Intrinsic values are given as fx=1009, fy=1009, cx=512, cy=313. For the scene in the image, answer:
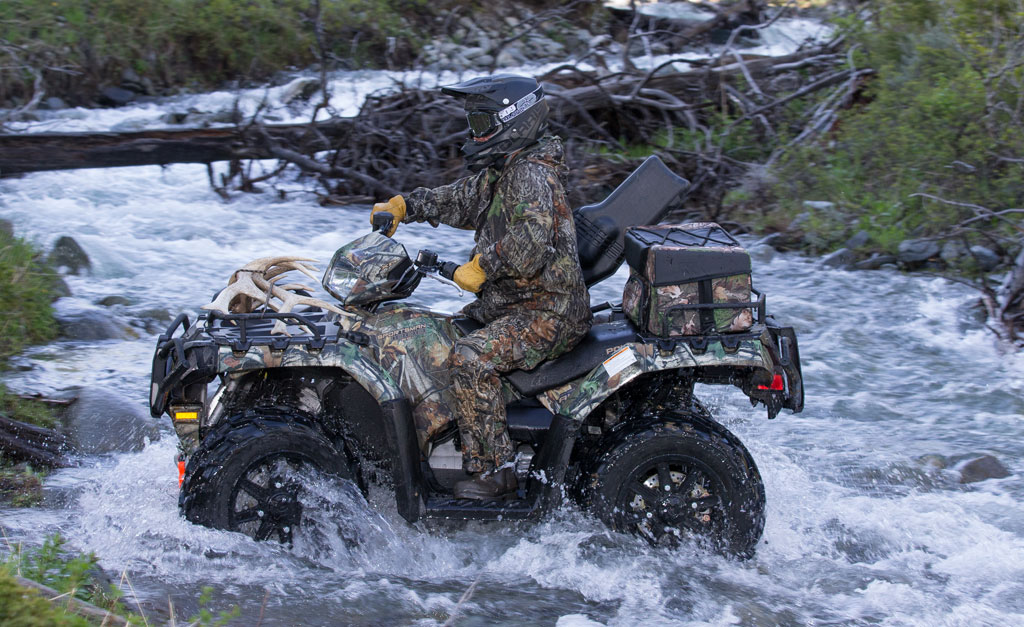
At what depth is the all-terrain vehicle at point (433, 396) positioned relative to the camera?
4277 millimetres

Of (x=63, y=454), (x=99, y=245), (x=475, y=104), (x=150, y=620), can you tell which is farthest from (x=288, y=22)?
(x=150, y=620)

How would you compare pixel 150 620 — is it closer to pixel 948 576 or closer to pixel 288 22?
pixel 948 576

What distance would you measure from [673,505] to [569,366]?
0.77m

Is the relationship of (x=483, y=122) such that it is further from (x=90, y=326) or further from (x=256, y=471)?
(x=90, y=326)

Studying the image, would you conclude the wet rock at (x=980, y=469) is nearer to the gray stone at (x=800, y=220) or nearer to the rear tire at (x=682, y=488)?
the rear tire at (x=682, y=488)

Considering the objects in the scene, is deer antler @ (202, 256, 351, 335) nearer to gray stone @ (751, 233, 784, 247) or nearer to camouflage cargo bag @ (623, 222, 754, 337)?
camouflage cargo bag @ (623, 222, 754, 337)

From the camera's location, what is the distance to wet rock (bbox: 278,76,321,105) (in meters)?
14.2

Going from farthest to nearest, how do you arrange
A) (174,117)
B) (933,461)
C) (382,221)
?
(174,117) → (933,461) → (382,221)

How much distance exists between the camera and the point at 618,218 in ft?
15.6

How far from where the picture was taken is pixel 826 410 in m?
7.34

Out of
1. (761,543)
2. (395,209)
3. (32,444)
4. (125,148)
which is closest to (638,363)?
(761,543)

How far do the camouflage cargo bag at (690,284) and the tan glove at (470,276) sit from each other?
74 centimetres

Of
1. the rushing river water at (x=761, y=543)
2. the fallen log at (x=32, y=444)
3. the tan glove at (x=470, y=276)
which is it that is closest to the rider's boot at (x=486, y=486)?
the rushing river water at (x=761, y=543)

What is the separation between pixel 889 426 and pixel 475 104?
4220 millimetres
